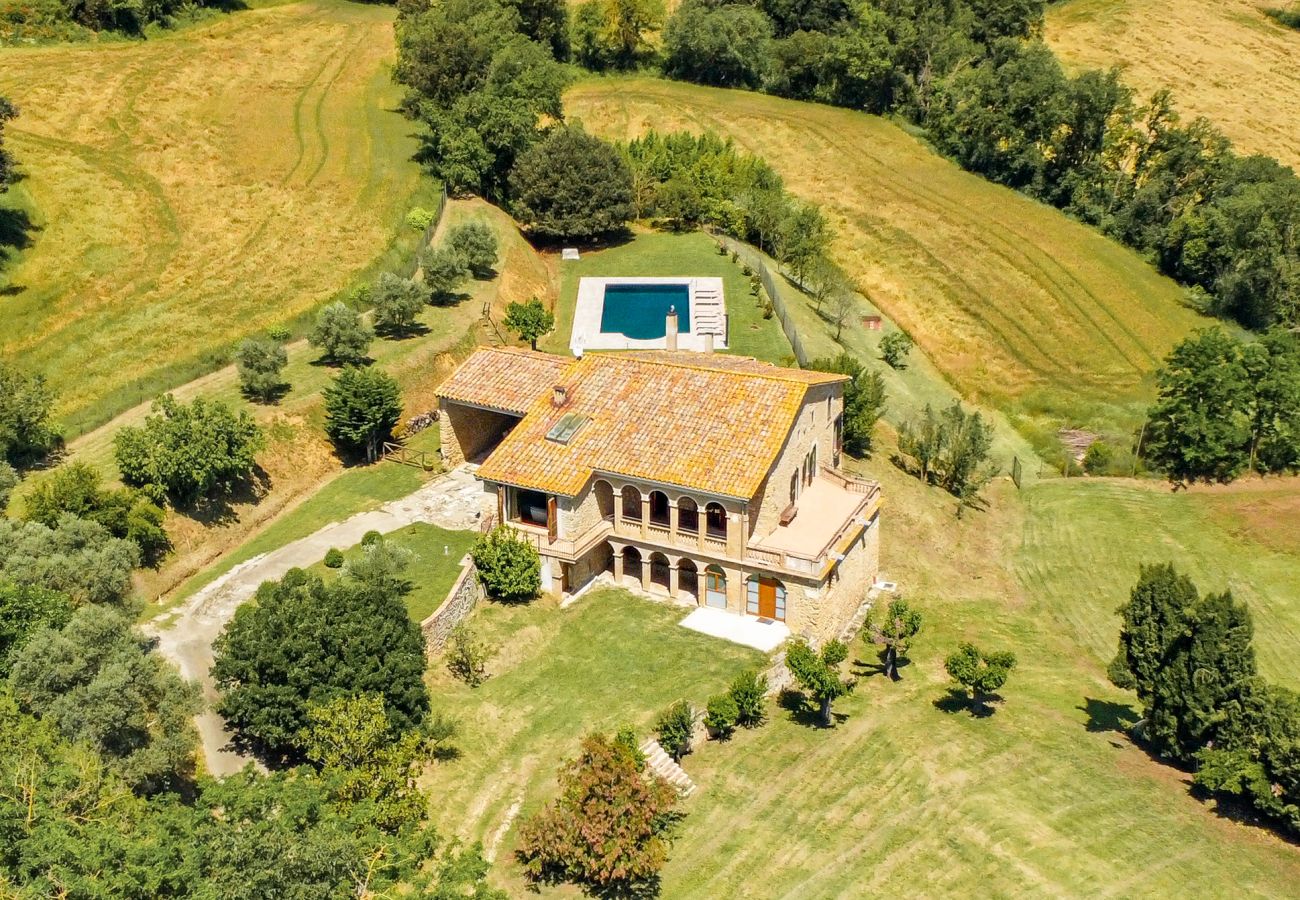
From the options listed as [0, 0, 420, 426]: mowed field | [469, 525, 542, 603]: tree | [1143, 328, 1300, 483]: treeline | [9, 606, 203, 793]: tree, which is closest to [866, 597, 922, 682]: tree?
[469, 525, 542, 603]: tree

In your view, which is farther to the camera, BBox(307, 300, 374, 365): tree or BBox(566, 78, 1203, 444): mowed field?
BBox(566, 78, 1203, 444): mowed field

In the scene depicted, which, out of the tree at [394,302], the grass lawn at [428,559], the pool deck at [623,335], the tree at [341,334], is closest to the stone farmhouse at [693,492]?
the grass lawn at [428,559]

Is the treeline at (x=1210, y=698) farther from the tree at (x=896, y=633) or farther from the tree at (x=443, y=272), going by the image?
the tree at (x=443, y=272)

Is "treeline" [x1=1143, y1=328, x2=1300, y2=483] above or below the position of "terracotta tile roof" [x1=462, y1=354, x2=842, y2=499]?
below

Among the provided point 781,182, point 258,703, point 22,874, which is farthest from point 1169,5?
point 22,874

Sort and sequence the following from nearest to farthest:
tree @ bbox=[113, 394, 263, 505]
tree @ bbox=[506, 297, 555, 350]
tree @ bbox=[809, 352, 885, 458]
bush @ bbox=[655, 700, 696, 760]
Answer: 1. bush @ bbox=[655, 700, 696, 760]
2. tree @ bbox=[113, 394, 263, 505]
3. tree @ bbox=[809, 352, 885, 458]
4. tree @ bbox=[506, 297, 555, 350]

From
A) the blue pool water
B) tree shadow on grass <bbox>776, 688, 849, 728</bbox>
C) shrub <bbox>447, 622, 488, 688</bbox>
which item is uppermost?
shrub <bbox>447, 622, 488, 688</bbox>

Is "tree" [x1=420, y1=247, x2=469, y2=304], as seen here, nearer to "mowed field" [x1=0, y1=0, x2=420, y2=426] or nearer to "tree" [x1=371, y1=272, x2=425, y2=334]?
"tree" [x1=371, y1=272, x2=425, y2=334]
